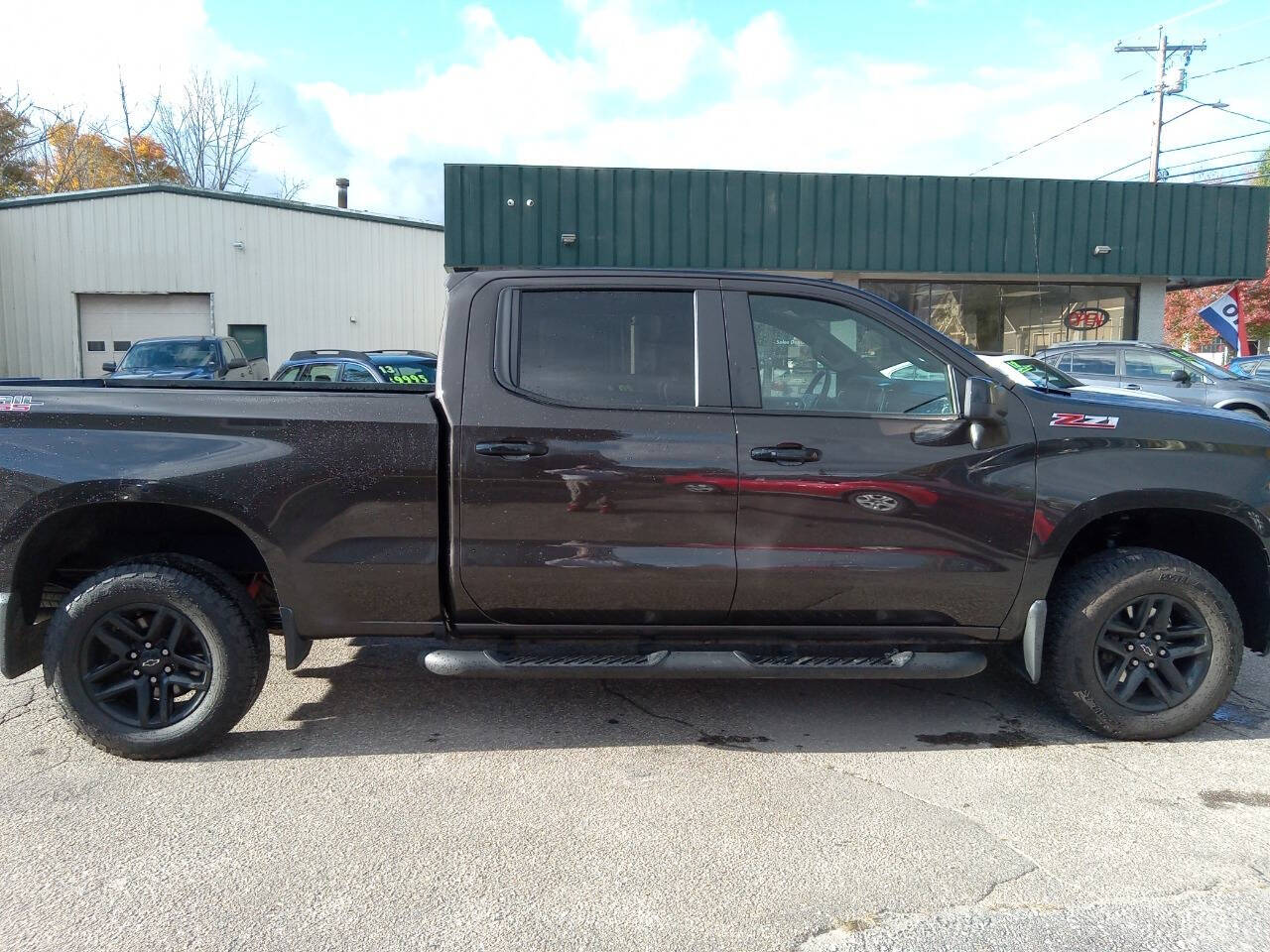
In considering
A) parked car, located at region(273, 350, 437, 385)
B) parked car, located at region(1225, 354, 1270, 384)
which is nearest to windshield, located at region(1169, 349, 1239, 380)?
parked car, located at region(1225, 354, 1270, 384)

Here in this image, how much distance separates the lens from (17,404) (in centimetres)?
351

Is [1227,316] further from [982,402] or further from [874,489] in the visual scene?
[874,489]

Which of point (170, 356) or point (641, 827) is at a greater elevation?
point (170, 356)

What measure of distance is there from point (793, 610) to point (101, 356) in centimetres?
2286

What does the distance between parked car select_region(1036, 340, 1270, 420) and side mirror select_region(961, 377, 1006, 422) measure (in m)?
10.8

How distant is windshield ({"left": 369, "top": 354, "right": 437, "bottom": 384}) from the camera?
1261cm

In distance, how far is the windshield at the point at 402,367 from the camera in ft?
41.4

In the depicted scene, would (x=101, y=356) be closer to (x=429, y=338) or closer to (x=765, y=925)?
(x=429, y=338)

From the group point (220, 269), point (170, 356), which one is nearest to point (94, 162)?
point (220, 269)

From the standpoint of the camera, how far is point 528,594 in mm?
3672

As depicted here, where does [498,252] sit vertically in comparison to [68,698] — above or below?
above

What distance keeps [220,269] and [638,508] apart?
21180 millimetres

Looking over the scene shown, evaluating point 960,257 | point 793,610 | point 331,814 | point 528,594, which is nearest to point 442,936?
point 331,814

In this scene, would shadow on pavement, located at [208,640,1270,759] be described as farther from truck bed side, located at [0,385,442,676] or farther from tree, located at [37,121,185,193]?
tree, located at [37,121,185,193]
